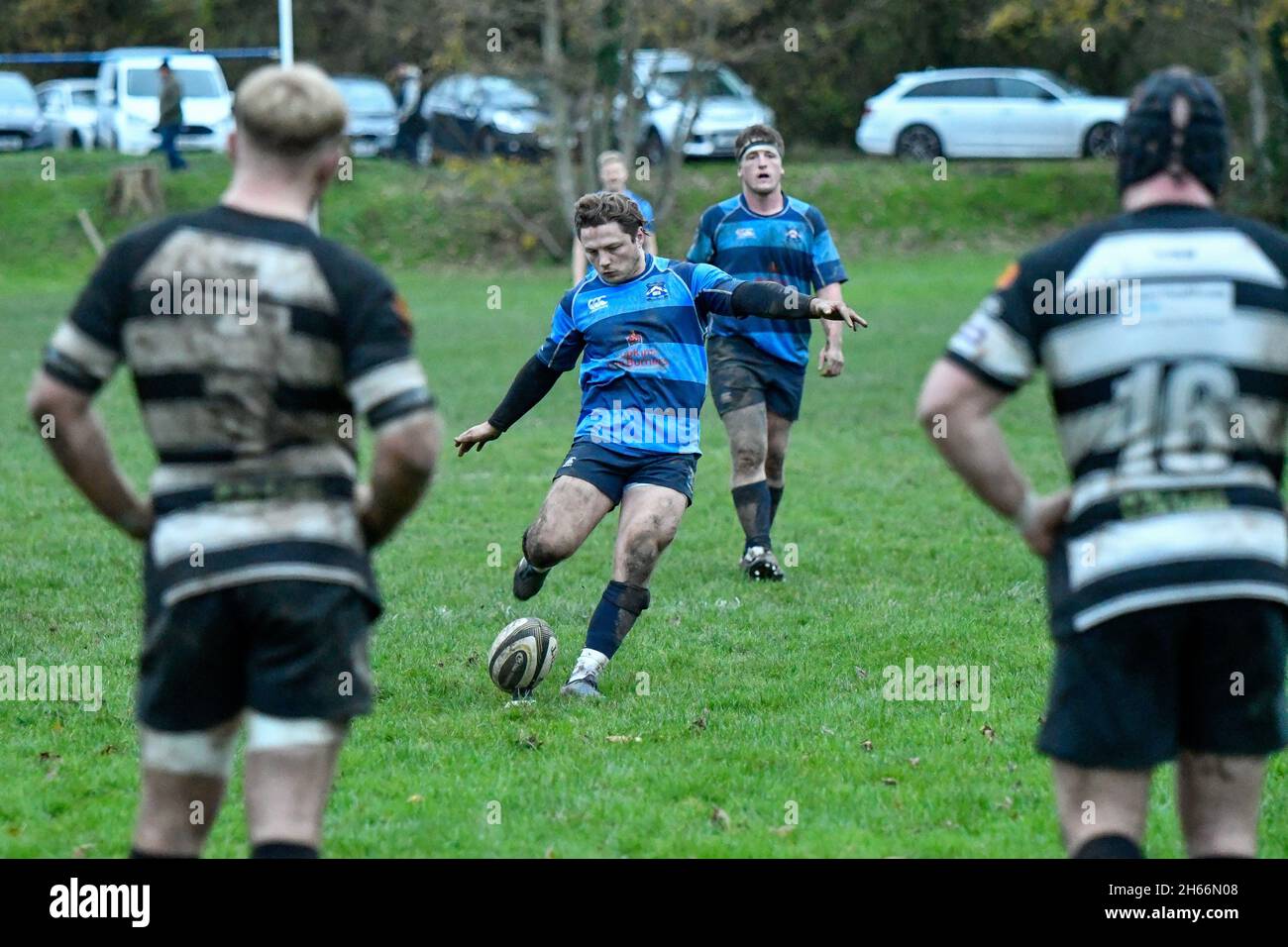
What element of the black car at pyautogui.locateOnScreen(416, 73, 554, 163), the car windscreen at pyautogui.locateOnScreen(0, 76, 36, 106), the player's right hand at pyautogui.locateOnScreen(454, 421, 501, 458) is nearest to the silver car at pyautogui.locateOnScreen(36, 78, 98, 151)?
the car windscreen at pyautogui.locateOnScreen(0, 76, 36, 106)

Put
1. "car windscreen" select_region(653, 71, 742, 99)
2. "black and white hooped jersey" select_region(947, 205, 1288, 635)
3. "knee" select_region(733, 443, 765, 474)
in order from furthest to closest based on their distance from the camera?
"car windscreen" select_region(653, 71, 742, 99) < "knee" select_region(733, 443, 765, 474) < "black and white hooped jersey" select_region(947, 205, 1288, 635)

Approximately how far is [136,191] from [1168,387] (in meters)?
28.3

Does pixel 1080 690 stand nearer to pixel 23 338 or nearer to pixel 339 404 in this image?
pixel 339 404

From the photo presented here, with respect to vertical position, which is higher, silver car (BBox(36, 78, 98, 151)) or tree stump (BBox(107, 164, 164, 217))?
silver car (BBox(36, 78, 98, 151))

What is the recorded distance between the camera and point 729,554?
32.8ft

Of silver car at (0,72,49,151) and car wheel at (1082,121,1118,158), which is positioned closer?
car wheel at (1082,121,1118,158)

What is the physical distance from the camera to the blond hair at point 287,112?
3328mm

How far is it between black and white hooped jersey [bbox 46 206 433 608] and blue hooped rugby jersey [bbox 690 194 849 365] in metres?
6.14

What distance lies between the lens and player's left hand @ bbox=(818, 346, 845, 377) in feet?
29.6

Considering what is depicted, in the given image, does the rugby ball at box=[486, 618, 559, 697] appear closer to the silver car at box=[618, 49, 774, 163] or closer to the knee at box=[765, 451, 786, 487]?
the knee at box=[765, 451, 786, 487]

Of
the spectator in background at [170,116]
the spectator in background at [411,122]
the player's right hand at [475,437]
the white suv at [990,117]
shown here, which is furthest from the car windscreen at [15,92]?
the player's right hand at [475,437]

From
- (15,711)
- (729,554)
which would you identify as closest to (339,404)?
(15,711)

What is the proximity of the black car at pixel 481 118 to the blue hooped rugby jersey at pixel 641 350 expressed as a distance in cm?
2473

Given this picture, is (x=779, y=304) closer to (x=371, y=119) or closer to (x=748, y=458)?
(x=748, y=458)
